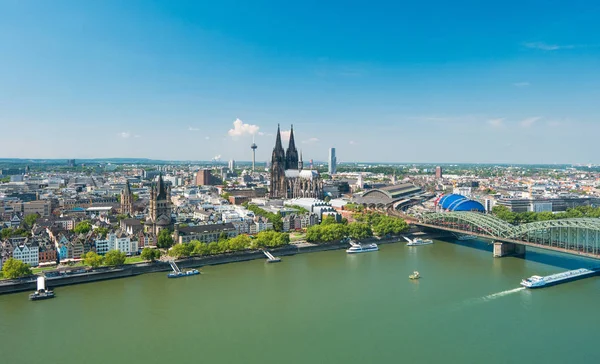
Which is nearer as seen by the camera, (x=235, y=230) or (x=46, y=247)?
(x=46, y=247)

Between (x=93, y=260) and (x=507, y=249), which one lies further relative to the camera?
(x=507, y=249)

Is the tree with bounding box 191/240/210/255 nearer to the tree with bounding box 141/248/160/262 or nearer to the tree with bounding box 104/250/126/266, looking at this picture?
the tree with bounding box 141/248/160/262

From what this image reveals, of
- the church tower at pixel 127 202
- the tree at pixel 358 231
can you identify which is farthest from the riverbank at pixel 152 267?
the church tower at pixel 127 202

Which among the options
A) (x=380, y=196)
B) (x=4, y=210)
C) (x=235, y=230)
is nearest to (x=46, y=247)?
(x=235, y=230)

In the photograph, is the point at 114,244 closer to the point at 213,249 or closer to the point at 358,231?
the point at 213,249

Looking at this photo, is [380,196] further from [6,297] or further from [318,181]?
[6,297]

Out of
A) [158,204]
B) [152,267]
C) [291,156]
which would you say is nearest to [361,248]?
[152,267]
